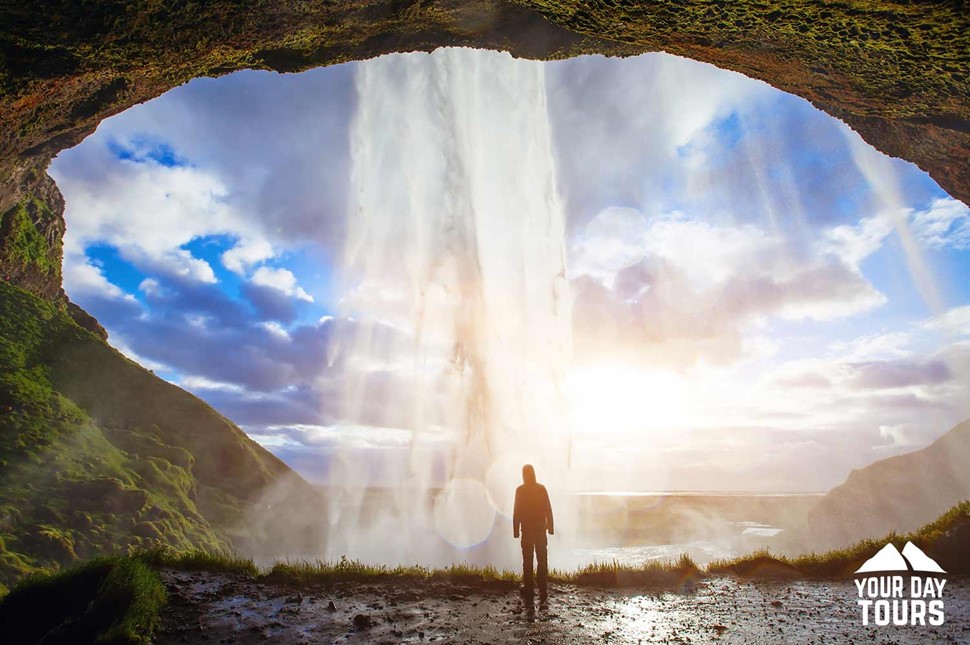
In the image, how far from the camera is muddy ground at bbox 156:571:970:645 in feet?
21.1

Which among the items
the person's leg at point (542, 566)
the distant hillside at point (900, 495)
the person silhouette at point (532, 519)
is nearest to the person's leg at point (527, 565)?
the person silhouette at point (532, 519)

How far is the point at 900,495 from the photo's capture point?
70.1 m

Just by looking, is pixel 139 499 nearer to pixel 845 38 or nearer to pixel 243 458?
pixel 243 458

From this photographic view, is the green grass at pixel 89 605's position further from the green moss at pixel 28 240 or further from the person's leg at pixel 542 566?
the green moss at pixel 28 240

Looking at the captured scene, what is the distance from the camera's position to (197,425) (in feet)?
220

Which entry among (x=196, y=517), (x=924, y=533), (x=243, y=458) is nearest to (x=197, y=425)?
(x=243, y=458)

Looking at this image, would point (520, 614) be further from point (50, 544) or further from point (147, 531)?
point (147, 531)

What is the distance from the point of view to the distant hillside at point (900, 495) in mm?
66188

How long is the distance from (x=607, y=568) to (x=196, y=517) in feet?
177

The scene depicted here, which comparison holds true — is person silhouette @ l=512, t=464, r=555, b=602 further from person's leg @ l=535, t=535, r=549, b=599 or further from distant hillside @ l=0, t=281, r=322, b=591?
distant hillside @ l=0, t=281, r=322, b=591
